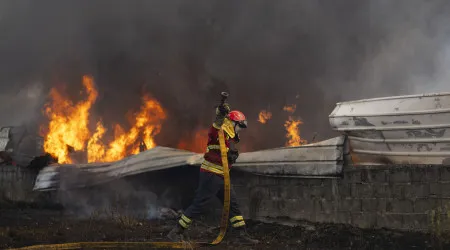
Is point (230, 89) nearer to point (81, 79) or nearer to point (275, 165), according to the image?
point (81, 79)

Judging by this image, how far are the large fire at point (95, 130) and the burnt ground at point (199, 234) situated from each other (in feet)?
15.3

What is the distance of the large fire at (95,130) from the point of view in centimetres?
1409

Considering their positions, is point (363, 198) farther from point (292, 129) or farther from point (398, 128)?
point (292, 129)

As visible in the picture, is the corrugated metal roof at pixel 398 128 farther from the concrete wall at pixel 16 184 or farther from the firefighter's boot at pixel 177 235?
the concrete wall at pixel 16 184

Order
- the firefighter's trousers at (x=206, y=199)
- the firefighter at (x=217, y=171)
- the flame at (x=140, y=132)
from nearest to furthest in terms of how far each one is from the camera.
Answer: the firefighter's trousers at (x=206, y=199)
the firefighter at (x=217, y=171)
the flame at (x=140, y=132)

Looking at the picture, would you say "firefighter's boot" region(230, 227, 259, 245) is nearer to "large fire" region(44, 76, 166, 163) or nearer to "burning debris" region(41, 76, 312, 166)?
"burning debris" region(41, 76, 312, 166)

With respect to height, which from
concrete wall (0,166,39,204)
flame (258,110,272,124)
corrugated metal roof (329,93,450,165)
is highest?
flame (258,110,272,124)

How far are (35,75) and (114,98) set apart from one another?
8.95 feet

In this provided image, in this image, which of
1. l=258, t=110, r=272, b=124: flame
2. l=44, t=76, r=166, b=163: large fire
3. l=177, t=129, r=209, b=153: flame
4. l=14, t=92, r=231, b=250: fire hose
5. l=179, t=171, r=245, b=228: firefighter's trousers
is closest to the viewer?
l=14, t=92, r=231, b=250: fire hose

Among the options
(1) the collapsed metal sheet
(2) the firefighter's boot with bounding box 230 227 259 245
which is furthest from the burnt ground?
(1) the collapsed metal sheet

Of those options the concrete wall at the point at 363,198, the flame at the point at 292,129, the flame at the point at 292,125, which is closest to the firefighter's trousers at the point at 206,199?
the concrete wall at the point at 363,198

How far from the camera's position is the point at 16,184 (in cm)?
1127

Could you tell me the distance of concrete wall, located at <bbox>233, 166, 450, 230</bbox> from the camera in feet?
23.0

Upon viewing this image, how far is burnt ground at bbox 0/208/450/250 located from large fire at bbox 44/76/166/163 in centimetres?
466
